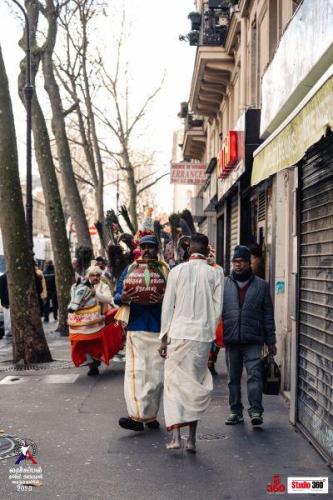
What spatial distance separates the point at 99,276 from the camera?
11875 millimetres

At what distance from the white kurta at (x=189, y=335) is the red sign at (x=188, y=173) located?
54.3 feet

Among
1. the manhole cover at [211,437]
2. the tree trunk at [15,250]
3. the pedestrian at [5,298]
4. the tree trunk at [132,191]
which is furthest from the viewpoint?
the tree trunk at [132,191]

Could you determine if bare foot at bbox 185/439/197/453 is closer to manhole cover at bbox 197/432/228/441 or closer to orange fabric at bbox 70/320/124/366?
manhole cover at bbox 197/432/228/441

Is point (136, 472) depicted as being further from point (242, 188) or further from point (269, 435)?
point (242, 188)

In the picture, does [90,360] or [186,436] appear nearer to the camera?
[186,436]

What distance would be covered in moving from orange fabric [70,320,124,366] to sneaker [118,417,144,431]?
3913 mm

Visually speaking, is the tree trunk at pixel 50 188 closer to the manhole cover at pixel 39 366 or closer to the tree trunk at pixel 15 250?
the tree trunk at pixel 15 250

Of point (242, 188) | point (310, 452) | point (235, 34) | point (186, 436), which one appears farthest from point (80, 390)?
point (235, 34)

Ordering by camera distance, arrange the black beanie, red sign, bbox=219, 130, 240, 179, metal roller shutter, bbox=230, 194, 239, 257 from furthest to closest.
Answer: metal roller shutter, bbox=230, 194, 239, 257, red sign, bbox=219, 130, 240, 179, the black beanie

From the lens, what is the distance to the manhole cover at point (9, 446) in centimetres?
682

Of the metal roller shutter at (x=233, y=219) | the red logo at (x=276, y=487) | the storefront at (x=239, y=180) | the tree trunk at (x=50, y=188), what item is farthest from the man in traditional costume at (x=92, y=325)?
the tree trunk at (x=50, y=188)

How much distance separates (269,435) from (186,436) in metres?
0.76

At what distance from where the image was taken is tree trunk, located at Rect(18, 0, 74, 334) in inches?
727

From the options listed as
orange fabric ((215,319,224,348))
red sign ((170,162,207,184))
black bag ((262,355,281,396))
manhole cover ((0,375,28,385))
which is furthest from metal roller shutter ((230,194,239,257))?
black bag ((262,355,281,396))
